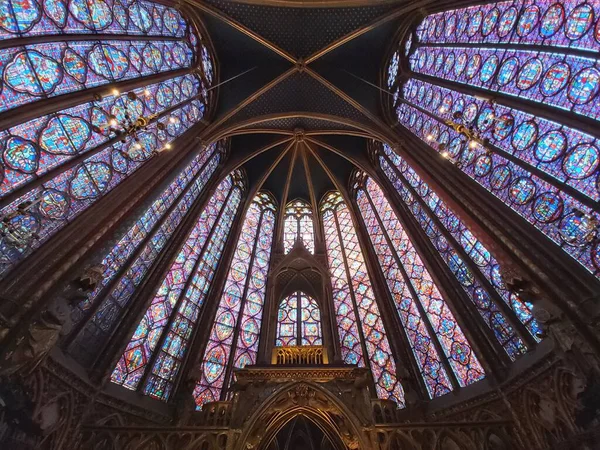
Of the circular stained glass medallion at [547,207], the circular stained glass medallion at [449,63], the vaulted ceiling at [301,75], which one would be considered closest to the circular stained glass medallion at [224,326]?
the vaulted ceiling at [301,75]

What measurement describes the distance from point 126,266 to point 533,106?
10.6 m

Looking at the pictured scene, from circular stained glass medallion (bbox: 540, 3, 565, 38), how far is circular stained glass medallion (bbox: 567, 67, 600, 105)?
4.14 ft

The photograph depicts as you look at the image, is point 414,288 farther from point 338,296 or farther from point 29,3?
point 29,3

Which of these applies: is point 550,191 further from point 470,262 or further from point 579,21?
point 579,21

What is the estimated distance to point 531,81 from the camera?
7.23 meters

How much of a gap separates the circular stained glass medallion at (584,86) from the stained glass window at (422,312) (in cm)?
572

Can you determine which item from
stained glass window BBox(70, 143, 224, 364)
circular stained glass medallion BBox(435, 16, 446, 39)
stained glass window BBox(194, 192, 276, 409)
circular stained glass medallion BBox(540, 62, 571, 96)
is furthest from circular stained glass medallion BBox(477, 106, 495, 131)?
stained glass window BBox(194, 192, 276, 409)

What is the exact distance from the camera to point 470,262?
348 inches

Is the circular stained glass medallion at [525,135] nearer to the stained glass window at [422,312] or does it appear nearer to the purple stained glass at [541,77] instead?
the purple stained glass at [541,77]

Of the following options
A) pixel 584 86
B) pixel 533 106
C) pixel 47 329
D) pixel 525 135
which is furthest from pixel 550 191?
pixel 47 329

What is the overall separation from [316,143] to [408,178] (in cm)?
604

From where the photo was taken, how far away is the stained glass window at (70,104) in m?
6.12

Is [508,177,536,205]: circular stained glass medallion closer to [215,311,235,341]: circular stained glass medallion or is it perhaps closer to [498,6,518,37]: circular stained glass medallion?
[498,6,518,37]: circular stained glass medallion

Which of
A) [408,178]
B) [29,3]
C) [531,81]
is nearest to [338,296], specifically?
[408,178]
